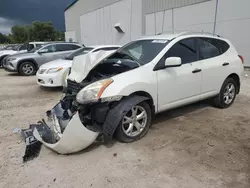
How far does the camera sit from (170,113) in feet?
15.8

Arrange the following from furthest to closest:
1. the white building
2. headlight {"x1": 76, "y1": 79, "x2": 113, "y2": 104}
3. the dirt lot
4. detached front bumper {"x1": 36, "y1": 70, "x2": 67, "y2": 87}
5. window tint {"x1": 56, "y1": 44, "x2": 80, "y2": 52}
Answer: window tint {"x1": 56, "y1": 44, "x2": 80, "y2": 52}
the white building
detached front bumper {"x1": 36, "y1": 70, "x2": 67, "y2": 87}
headlight {"x1": 76, "y1": 79, "x2": 113, "y2": 104}
the dirt lot

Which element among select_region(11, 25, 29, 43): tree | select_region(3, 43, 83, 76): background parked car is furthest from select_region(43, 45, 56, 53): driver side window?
select_region(11, 25, 29, 43): tree

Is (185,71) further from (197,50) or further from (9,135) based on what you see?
(9,135)

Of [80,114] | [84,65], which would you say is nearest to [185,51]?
[84,65]

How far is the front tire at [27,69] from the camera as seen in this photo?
10.7m

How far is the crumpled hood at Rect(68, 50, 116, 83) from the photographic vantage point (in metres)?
3.54

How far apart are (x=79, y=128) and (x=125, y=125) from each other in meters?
0.76

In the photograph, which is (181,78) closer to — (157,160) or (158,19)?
(157,160)

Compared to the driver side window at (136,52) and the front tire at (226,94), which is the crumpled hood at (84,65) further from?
the front tire at (226,94)

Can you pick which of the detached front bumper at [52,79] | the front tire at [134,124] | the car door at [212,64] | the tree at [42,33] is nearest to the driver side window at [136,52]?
the front tire at [134,124]

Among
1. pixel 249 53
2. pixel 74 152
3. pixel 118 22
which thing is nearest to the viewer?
pixel 74 152

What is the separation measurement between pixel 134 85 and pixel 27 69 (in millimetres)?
8911

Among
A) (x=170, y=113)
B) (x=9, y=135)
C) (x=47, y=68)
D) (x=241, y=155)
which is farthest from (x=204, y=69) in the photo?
(x=47, y=68)

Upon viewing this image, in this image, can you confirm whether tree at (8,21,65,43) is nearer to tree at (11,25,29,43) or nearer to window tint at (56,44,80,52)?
tree at (11,25,29,43)
